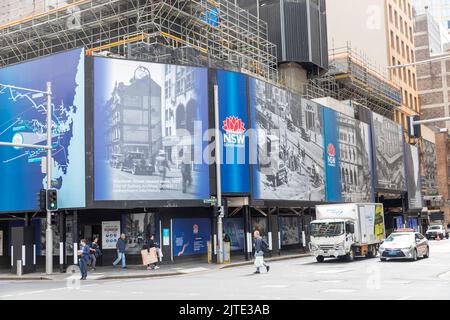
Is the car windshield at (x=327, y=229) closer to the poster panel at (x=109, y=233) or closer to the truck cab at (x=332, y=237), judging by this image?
the truck cab at (x=332, y=237)

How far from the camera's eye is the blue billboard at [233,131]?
34.9 metres

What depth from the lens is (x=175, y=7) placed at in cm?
3991

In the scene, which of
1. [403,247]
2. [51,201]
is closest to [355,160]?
[403,247]

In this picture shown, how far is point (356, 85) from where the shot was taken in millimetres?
64250

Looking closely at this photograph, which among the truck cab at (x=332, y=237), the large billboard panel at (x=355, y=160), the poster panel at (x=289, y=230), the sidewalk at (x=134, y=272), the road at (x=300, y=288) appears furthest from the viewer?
the large billboard panel at (x=355, y=160)

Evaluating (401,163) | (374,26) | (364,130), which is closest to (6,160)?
(364,130)

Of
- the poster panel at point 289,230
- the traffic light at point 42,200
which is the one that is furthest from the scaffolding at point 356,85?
the traffic light at point 42,200

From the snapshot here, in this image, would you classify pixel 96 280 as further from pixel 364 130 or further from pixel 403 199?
pixel 403 199

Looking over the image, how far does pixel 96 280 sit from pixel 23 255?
20.7 feet

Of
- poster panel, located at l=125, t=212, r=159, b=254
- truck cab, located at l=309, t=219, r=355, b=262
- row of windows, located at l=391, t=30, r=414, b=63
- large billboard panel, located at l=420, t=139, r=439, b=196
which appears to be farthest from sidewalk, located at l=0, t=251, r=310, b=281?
large billboard panel, located at l=420, t=139, r=439, b=196

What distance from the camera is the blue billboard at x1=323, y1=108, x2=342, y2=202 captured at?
156ft

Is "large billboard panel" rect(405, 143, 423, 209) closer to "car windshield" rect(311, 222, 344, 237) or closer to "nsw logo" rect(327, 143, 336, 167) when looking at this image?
"nsw logo" rect(327, 143, 336, 167)

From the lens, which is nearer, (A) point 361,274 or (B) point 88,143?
(A) point 361,274

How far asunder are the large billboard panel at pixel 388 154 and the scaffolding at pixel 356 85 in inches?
165
